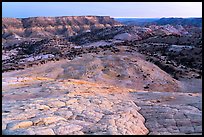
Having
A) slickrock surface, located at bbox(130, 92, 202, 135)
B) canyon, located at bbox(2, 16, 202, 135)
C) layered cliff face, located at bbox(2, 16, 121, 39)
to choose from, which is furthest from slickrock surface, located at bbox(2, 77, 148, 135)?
layered cliff face, located at bbox(2, 16, 121, 39)

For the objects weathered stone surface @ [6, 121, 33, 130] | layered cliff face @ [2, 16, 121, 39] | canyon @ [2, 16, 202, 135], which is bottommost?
layered cliff face @ [2, 16, 121, 39]

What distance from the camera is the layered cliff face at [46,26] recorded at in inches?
3182

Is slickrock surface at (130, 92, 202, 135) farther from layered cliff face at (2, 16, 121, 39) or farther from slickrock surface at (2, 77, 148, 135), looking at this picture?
layered cliff face at (2, 16, 121, 39)

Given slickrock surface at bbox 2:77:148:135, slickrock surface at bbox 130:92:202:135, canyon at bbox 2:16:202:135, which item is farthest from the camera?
slickrock surface at bbox 130:92:202:135

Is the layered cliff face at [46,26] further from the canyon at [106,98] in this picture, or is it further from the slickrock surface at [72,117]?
the slickrock surface at [72,117]

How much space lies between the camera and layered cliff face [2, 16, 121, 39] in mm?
80812

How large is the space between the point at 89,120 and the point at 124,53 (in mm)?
21127

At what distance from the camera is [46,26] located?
285 feet

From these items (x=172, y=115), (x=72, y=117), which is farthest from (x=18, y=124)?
(x=172, y=115)

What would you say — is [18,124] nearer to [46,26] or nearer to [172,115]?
[172,115]

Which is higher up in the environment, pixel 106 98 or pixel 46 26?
pixel 106 98

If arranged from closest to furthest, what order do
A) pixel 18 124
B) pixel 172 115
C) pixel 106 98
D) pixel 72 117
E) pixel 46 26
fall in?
pixel 18 124 < pixel 72 117 < pixel 172 115 < pixel 106 98 < pixel 46 26

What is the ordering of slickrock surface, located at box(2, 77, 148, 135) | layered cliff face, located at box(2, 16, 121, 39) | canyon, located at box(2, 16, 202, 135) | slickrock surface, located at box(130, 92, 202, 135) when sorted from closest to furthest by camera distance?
slickrock surface, located at box(2, 77, 148, 135) < canyon, located at box(2, 16, 202, 135) < slickrock surface, located at box(130, 92, 202, 135) < layered cliff face, located at box(2, 16, 121, 39)

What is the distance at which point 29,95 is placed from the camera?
44.0 feet
